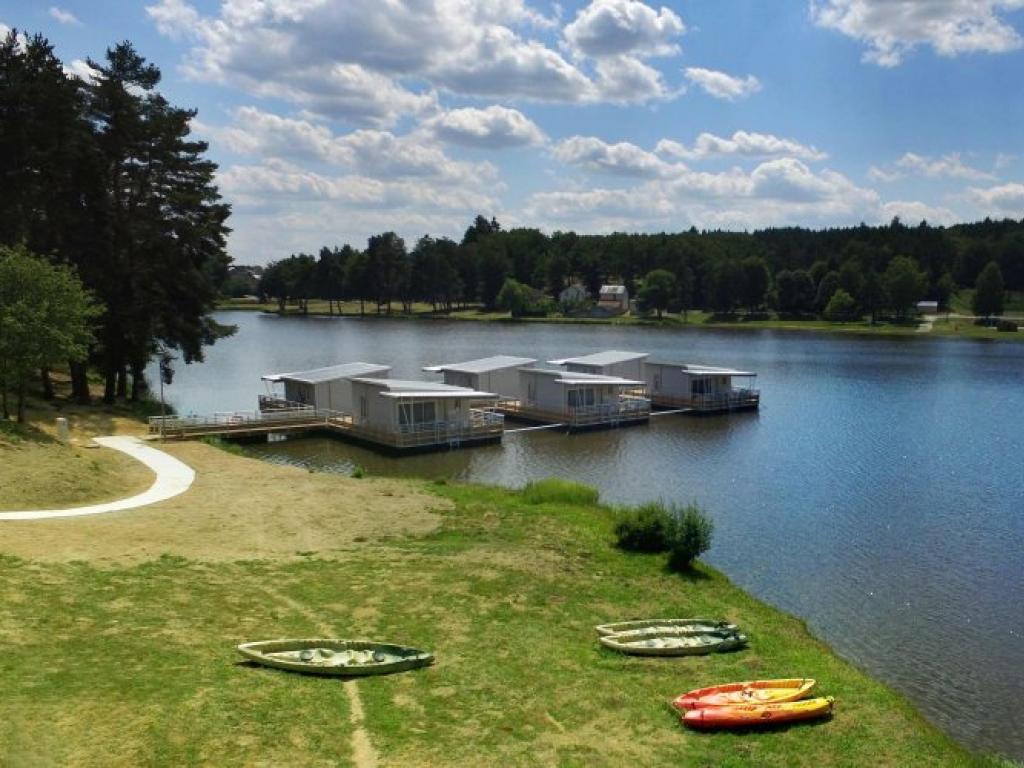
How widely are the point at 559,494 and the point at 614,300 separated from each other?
132801 millimetres

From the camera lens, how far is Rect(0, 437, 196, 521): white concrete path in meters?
21.6

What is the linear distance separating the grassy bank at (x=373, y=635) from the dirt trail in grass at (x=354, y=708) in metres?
0.07

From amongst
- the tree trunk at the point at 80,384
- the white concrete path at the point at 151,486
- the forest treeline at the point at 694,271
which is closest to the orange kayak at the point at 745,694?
the white concrete path at the point at 151,486

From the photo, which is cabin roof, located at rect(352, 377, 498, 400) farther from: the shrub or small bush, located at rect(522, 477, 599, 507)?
the shrub

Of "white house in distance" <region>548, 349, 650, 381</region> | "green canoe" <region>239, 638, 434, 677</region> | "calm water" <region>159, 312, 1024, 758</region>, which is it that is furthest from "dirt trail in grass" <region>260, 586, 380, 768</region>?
"white house in distance" <region>548, 349, 650, 381</region>

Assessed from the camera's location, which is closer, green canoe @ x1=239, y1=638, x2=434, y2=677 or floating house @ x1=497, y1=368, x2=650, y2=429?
green canoe @ x1=239, y1=638, x2=434, y2=677

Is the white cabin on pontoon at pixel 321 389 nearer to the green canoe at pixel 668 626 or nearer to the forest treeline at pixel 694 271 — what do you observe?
the green canoe at pixel 668 626

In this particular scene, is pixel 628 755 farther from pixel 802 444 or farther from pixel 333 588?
Answer: pixel 802 444

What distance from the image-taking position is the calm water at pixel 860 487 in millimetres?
19344

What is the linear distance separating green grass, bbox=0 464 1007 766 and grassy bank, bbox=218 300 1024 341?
11481 centimetres

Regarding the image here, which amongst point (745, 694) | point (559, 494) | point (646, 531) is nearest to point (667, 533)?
point (646, 531)

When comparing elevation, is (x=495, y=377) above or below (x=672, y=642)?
above

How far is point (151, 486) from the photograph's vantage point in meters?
26.8

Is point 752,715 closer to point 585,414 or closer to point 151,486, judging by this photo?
point 151,486
